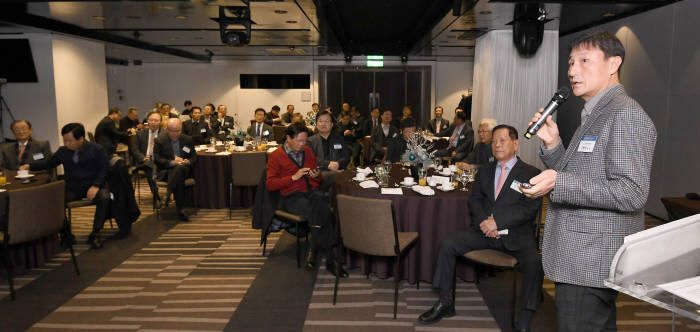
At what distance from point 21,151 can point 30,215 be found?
2.28 m

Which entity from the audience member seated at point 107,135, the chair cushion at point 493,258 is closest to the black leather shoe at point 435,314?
the chair cushion at point 493,258

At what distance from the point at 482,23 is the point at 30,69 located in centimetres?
801

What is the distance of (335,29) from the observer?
10.8 meters

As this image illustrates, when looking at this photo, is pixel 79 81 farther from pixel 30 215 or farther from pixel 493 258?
pixel 493 258

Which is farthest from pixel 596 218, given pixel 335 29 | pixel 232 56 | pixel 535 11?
pixel 232 56

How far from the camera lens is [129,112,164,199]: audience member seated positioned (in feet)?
23.3

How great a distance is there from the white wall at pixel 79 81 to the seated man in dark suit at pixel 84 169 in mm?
4470

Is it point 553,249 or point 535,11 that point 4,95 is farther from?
point 553,249

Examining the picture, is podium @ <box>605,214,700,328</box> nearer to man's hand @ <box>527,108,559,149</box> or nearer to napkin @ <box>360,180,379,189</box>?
man's hand @ <box>527,108,559,149</box>

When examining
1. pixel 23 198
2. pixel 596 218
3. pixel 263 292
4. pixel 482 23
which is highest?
pixel 482 23

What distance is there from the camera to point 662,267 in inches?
63.1

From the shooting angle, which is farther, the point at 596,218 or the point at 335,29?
the point at 335,29

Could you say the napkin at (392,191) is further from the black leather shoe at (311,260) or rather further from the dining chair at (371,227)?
the black leather shoe at (311,260)

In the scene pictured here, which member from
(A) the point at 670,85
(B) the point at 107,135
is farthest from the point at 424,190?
(B) the point at 107,135
